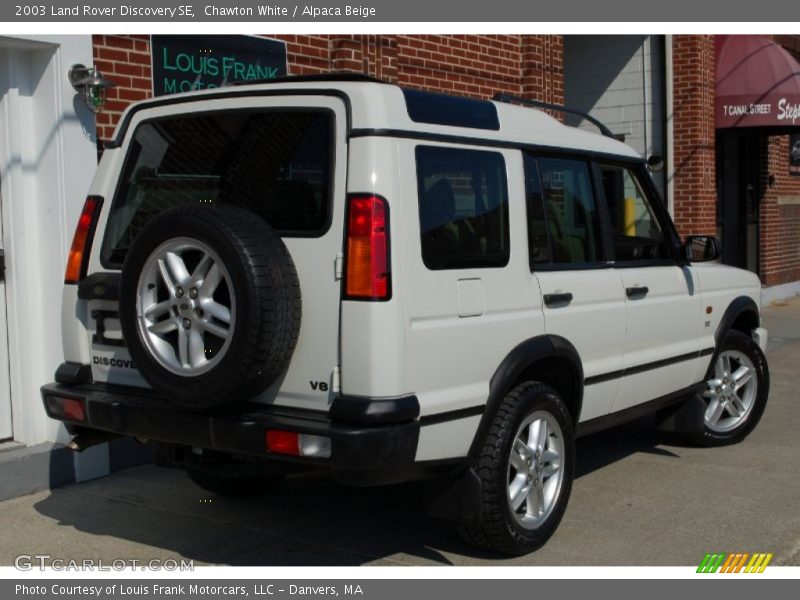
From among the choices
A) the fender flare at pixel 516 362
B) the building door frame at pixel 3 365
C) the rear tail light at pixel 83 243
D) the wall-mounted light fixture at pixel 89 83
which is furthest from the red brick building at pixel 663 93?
the fender flare at pixel 516 362

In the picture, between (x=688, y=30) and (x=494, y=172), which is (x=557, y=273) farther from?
(x=688, y=30)

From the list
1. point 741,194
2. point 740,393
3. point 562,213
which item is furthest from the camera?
point 741,194

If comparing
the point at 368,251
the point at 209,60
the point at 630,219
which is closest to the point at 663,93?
the point at 209,60

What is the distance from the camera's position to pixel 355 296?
4.04 metres

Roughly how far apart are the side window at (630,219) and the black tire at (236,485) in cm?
231

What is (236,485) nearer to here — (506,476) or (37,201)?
(506,476)

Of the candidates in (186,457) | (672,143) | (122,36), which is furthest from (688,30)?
(186,457)

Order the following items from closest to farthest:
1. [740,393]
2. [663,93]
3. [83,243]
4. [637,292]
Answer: [83,243], [637,292], [740,393], [663,93]

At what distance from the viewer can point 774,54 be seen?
46.7ft

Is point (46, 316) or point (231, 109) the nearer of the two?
point (231, 109)

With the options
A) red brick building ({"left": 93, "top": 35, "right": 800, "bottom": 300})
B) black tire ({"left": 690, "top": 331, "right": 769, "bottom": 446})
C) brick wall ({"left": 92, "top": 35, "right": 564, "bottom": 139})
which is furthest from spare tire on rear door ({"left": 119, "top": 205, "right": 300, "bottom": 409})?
red brick building ({"left": 93, "top": 35, "right": 800, "bottom": 300})

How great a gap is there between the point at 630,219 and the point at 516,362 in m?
1.63

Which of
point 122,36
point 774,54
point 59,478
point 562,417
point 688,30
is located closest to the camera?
point 562,417

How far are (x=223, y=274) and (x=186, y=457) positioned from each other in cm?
101
